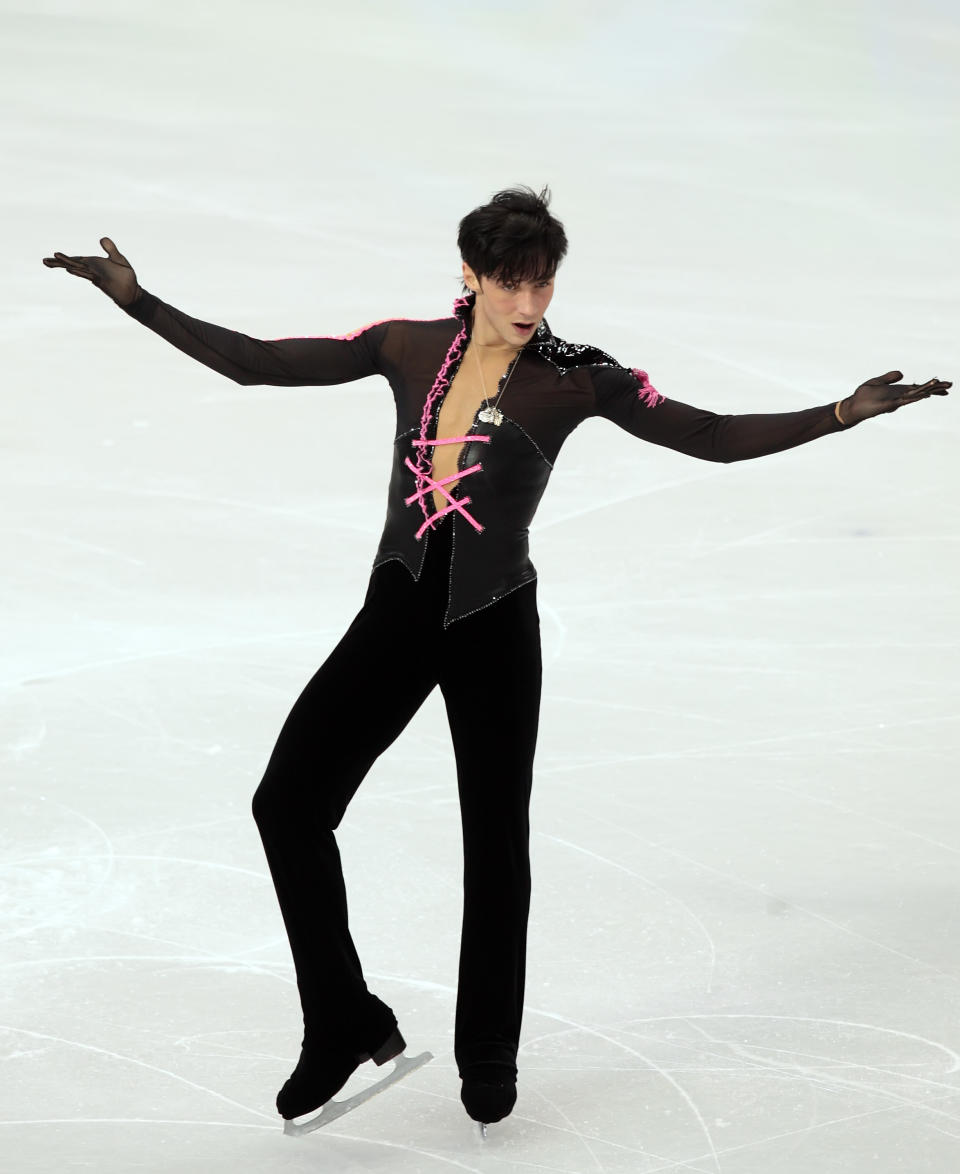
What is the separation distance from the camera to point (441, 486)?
3578 millimetres

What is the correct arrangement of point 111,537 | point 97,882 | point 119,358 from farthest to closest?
point 119,358 → point 111,537 → point 97,882

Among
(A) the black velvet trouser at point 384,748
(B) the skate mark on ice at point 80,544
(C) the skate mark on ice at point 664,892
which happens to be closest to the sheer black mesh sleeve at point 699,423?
(A) the black velvet trouser at point 384,748

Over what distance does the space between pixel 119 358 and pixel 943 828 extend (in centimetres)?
501

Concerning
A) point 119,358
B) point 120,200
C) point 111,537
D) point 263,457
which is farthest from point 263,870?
point 120,200

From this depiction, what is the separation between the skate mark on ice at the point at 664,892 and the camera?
439 centimetres

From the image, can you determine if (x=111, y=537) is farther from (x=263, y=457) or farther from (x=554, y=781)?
(x=554, y=781)

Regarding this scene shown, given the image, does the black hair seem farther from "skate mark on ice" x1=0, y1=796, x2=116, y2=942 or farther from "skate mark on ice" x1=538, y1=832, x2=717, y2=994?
"skate mark on ice" x1=0, y1=796, x2=116, y2=942

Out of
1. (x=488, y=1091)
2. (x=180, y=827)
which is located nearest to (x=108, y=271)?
(x=488, y=1091)

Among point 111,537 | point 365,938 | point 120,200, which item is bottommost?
point 365,938

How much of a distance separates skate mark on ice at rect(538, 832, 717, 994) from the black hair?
1755 mm

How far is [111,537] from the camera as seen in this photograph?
728 centimetres

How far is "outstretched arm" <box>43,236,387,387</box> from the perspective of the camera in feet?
11.4

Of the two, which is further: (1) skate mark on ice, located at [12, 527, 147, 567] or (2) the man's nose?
(1) skate mark on ice, located at [12, 527, 147, 567]

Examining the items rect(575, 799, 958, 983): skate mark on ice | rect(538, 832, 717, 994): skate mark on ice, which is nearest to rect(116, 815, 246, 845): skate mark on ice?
rect(538, 832, 717, 994): skate mark on ice
